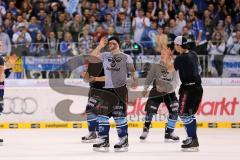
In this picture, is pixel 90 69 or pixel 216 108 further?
pixel 216 108

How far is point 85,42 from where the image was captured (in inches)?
803

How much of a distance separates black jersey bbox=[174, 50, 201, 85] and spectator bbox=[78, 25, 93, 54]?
266 inches

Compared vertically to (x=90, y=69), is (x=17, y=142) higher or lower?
lower

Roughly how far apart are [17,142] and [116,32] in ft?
23.1

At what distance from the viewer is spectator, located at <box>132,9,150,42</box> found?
2162 centimetres

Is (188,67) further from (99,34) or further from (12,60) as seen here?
(99,34)

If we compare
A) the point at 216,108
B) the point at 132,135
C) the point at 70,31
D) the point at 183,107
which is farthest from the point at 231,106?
the point at 183,107

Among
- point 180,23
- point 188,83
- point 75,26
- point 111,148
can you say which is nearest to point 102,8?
point 75,26

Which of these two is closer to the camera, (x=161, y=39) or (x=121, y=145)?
(x=121, y=145)

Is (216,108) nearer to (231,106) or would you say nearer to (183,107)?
(231,106)

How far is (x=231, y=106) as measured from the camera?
20625 millimetres

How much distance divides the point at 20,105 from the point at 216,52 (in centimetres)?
638

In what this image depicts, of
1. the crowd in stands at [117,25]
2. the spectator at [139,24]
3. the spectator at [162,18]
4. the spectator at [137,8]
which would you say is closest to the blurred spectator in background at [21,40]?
the crowd in stands at [117,25]

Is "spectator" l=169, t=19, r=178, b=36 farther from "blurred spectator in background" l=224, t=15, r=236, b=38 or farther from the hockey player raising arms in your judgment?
the hockey player raising arms
